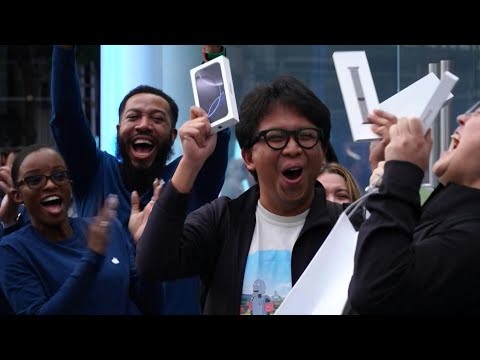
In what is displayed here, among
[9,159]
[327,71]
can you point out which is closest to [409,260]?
[9,159]

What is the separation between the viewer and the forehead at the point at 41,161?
2922 mm

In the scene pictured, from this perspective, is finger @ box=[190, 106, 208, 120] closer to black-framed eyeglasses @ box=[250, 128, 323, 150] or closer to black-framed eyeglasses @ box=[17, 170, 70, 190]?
black-framed eyeglasses @ box=[250, 128, 323, 150]

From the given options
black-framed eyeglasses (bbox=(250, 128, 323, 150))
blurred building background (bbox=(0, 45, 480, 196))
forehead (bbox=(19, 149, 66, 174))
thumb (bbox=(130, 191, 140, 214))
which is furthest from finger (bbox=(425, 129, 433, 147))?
blurred building background (bbox=(0, 45, 480, 196))

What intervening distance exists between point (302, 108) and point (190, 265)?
Answer: 54 centimetres

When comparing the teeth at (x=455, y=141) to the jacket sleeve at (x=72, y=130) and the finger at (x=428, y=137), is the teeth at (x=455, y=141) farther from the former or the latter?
the jacket sleeve at (x=72, y=130)

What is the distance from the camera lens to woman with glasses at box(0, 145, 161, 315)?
103 inches

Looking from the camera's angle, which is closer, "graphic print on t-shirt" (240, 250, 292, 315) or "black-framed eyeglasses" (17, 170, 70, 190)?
"graphic print on t-shirt" (240, 250, 292, 315)

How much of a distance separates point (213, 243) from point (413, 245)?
621 mm

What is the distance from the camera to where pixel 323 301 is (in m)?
2.09

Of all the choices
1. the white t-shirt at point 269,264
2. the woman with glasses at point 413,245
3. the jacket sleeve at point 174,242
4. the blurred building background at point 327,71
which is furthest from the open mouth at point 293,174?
the blurred building background at point 327,71

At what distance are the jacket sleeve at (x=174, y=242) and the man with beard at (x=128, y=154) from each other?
60 centimetres

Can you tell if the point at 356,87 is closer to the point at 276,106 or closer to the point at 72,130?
the point at 276,106

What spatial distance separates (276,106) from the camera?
245cm
